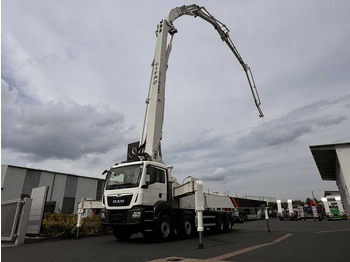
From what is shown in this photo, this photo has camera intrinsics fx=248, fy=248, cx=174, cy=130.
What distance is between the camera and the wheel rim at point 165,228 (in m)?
8.47

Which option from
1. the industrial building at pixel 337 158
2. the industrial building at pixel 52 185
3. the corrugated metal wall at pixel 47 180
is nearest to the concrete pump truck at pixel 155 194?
the industrial building at pixel 337 158

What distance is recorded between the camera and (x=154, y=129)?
33.7ft

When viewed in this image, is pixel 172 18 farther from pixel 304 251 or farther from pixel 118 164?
pixel 304 251

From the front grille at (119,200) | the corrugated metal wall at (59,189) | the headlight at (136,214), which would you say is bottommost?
the headlight at (136,214)

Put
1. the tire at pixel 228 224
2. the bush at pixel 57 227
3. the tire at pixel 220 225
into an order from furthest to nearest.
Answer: the tire at pixel 228 224 < the tire at pixel 220 225 < the bush at pixel 57 227

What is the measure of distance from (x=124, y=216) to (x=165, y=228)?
158 cm

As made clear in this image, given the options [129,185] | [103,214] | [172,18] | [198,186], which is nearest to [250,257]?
[198,186]

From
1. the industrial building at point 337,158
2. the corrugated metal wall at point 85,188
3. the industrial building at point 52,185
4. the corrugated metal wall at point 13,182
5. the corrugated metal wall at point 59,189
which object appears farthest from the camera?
the corrugated metal wall at point 85,188

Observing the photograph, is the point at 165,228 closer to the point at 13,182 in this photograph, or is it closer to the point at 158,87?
the point at 158,87

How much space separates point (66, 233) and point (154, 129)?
18.4ft

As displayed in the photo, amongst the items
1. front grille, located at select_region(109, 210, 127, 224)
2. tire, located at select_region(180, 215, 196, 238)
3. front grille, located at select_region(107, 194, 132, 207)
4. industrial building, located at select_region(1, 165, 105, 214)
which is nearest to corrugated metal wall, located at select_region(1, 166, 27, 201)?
industrial building, located at select_region(1, 165, 105, 214)

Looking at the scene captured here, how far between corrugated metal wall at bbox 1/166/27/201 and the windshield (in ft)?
76.7

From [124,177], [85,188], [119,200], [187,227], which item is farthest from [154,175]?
[85,188]

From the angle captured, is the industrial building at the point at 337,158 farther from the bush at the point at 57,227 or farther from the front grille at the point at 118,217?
the bush at the point at 57,227
